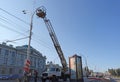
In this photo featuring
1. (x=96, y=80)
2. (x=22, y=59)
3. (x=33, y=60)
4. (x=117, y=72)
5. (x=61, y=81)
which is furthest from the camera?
(x=117, y=72)

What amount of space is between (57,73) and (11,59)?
36.6 meters

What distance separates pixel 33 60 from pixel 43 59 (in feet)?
37.3

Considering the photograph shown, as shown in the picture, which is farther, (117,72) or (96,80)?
(117,72)

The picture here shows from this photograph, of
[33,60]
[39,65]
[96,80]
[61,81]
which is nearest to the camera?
[96,80]

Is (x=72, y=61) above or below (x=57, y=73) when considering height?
above

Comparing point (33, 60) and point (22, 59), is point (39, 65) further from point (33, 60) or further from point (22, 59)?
point (22, 59)

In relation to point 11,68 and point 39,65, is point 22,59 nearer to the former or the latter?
point 11,68

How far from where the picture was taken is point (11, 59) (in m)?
64.8

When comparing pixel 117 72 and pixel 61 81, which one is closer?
pixel 61 81

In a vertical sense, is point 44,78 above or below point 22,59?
below

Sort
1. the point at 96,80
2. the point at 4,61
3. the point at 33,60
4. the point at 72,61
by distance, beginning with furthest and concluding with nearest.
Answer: the point at 33,60
the point at 4,61
the point at 96,80
the point at 72,61

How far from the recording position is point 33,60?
80.8 metres

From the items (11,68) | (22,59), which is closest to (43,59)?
(22,59)

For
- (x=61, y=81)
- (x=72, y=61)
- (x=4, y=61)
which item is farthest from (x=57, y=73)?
(x=4, y=61)
